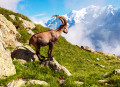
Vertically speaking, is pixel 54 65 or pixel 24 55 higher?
pixel 24 55

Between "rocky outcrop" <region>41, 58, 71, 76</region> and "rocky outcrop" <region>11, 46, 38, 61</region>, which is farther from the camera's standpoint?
"rocky outcrop" <region>11, 46, 38, 61</region>

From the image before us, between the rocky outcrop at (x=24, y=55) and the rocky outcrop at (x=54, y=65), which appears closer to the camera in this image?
Answer: the rocky outcrop at (x=54, y=65)

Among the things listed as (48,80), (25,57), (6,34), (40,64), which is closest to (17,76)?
(48,80)

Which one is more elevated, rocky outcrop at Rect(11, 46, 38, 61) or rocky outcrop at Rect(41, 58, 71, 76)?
rocky outcrop at Rect(11, 46, 38, 61)

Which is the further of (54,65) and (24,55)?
(24,55)

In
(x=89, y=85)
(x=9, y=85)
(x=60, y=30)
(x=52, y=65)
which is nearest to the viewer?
(x=9, y=85)

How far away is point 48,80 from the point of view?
6523 mm

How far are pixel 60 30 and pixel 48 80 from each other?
15.8ft

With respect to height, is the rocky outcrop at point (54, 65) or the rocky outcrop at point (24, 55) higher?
the rocky outcrop at point (24, 55)

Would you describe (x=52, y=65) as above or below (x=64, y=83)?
above

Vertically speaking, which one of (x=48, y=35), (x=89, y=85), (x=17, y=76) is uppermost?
(x=48, y=35)

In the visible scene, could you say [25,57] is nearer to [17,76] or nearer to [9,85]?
[17,76]

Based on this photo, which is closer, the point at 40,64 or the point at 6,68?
the point at 6,68

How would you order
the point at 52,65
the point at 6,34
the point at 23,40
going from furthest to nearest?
the point at 23,40 < the point at 6,34 < the point at 52,65
